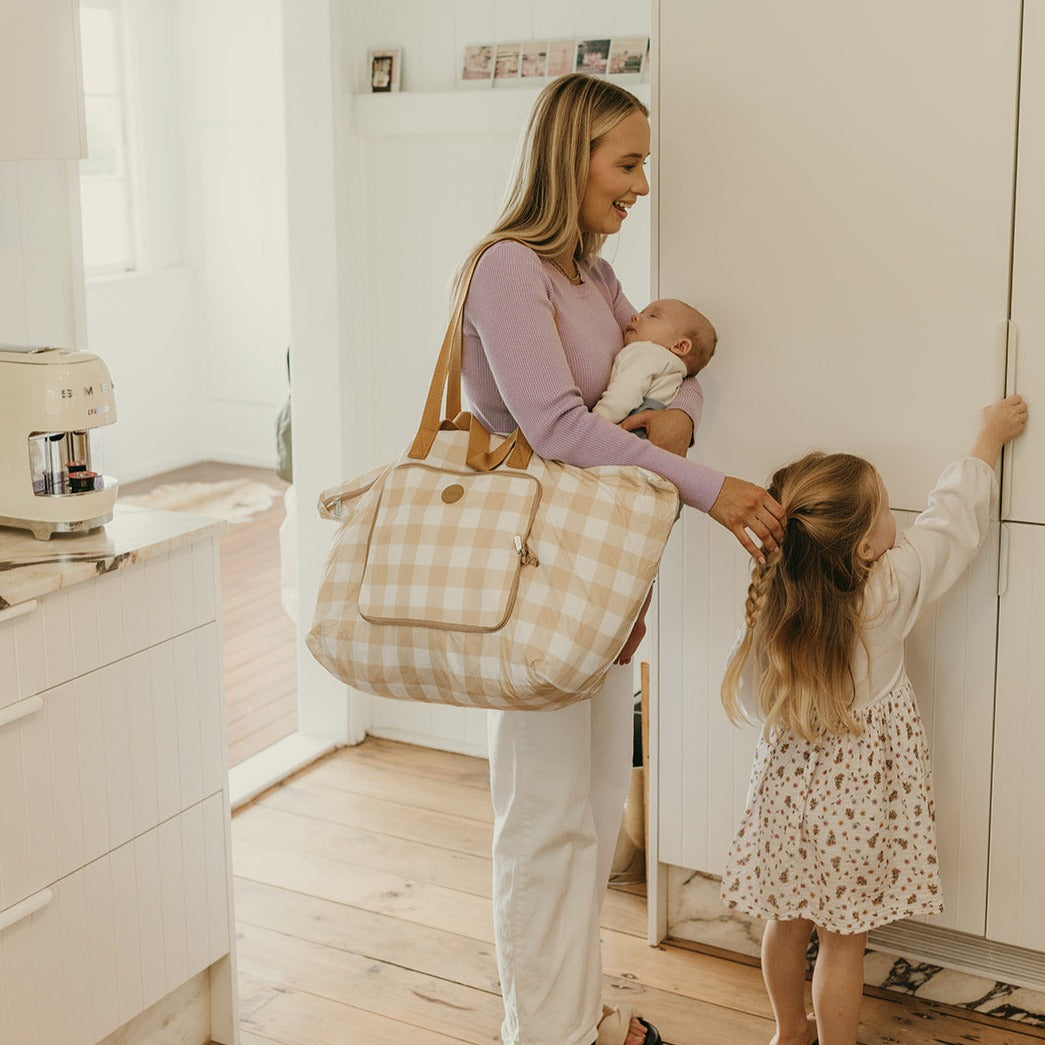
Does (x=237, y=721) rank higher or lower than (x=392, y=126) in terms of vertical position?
lower

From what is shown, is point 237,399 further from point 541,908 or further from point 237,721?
point 541,908

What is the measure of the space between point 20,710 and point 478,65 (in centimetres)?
185

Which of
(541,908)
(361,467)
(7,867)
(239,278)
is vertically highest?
(239,278)

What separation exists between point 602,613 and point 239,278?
501 cm

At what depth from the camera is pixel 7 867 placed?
1802mm

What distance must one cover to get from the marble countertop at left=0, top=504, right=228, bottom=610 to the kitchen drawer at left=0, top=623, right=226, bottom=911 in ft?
0.51

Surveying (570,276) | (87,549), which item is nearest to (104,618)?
(87,549)

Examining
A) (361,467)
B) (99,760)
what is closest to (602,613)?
(99,760)

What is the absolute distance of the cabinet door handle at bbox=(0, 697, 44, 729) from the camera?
1.77 metres

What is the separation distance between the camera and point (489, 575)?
1695mm

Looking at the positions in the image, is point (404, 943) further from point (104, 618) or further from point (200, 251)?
point (200, 251)

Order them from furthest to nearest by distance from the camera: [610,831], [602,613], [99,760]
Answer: [610,831], [99,760], [602,613]

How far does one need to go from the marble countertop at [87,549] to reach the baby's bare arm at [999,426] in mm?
1171

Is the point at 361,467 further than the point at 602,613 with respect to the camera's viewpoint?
Yes
